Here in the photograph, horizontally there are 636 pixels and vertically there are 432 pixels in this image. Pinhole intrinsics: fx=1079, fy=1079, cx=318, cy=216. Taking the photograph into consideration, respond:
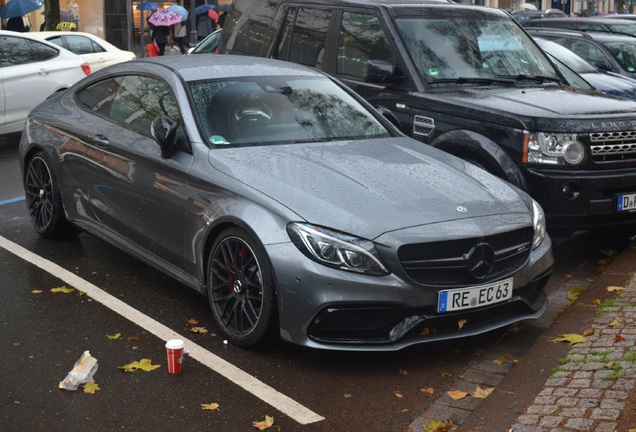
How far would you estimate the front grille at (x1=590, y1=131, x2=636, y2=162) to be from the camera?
8000 millimetres

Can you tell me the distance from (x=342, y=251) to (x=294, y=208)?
39 cm

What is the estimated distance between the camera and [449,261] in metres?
5.88

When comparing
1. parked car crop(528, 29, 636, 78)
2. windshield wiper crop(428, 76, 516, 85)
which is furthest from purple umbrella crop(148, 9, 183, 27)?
windshield wiper crop(428, 76, 516, 85)

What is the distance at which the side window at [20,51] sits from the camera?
46.6 ft

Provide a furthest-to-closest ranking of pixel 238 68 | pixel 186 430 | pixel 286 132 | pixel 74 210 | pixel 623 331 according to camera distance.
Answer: pixel 74 210 < pixel 238 68 < pixel 286 132 < pixel 623 331 < pixel 186 430

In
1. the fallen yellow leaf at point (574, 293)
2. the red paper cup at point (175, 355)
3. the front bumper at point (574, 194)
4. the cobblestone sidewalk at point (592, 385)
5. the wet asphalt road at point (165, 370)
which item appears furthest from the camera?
the front bumper at point (574, 194)

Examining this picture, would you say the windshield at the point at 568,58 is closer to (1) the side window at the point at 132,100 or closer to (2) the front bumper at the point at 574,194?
(2) the front bumper at the point at 574,194

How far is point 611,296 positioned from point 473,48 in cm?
293

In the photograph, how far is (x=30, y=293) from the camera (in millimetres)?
7359

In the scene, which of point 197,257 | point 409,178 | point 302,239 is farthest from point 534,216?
point 197,257

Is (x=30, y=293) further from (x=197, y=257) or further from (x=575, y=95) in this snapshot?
(x=575, y=95)

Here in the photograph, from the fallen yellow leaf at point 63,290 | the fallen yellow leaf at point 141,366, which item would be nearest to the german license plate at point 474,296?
the fallen yellow leaf at point 141,366

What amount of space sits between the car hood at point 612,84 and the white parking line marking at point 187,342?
7.02 meters

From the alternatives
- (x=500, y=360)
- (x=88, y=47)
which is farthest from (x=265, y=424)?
(x=88, y=47)
